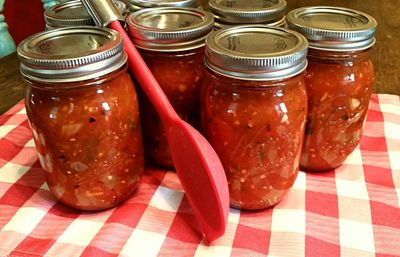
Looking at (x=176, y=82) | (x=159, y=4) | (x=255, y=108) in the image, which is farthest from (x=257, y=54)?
(x=159, y=4)

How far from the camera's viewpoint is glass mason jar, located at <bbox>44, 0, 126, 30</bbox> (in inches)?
29.8

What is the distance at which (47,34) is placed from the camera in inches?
27.1

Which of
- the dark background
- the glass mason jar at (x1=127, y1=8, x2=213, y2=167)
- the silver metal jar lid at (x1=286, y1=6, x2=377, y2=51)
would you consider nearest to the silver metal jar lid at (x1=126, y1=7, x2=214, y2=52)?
the glass mason jar at (x1=127, y1=8, x2=213, y2=167)

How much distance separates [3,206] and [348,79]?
59 cm

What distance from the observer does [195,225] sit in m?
0.68

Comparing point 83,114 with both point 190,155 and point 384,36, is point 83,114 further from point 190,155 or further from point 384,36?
point 384,36

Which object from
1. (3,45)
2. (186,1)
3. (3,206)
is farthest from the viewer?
(3,45)

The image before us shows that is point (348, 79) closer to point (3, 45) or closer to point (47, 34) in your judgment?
point (47, 34)

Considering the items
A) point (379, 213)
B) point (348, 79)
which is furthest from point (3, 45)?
point (379, 213)

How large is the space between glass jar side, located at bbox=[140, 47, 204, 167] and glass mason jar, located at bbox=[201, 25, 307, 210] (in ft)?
0.22

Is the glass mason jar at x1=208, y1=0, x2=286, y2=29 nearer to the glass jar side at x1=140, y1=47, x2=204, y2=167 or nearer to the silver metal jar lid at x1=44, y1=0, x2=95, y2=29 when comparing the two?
the glass jar side at x1=140, y1=47, x2=204, y2=167

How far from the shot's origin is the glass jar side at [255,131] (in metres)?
0.63

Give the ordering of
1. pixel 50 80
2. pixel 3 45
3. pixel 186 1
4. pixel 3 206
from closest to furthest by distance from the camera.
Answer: pixel 50 80 < pixel 3 206 < pixel 186 1 < pixel 3 45

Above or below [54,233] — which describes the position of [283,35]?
above
